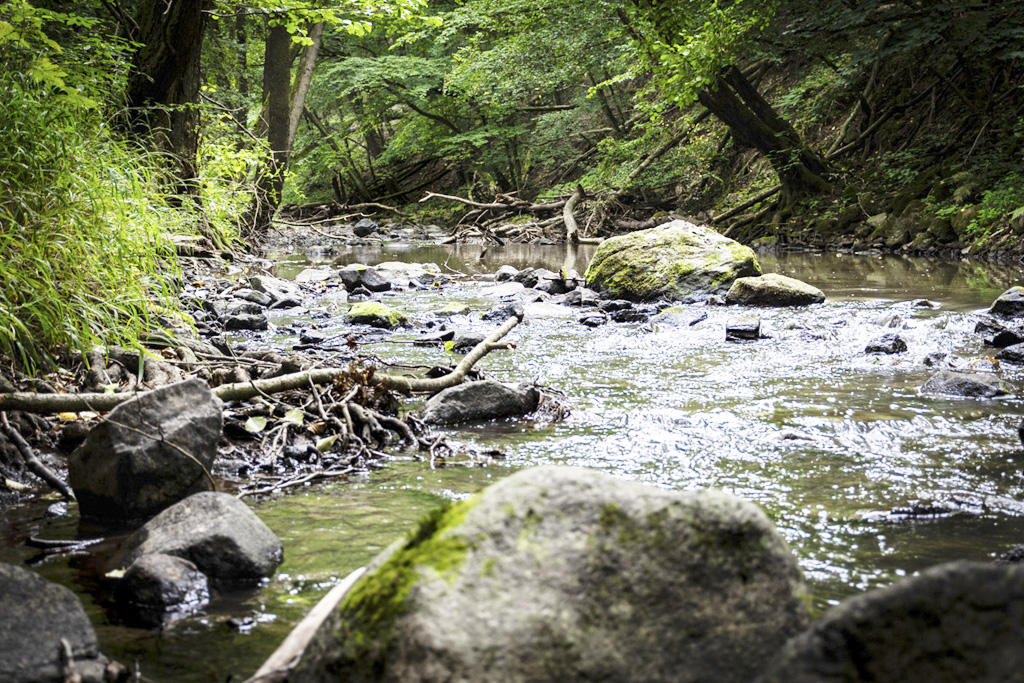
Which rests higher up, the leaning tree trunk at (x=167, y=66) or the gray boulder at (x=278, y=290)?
the leaning tree trunk at (x=167, y=66)

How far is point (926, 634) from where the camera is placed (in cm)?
130

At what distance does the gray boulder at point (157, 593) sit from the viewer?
224cm

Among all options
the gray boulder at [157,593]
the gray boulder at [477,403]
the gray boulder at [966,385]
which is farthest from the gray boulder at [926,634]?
the gray boulder at [966,385]

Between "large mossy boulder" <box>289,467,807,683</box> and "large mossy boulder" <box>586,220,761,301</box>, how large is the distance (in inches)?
316

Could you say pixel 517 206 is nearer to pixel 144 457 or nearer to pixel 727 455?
pixel 727 455

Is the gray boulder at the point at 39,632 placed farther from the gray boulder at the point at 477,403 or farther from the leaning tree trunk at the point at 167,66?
the leaning tree trunk at the point at 167,66

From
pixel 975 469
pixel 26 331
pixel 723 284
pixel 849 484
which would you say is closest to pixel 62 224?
pixel 26 331

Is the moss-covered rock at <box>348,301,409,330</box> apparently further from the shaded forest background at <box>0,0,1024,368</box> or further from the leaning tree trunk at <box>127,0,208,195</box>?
the leaning tree trunk at <box>127,0,208,195</box>

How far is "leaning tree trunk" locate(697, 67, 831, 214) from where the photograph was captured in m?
15.5

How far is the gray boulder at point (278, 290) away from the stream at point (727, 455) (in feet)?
3.87

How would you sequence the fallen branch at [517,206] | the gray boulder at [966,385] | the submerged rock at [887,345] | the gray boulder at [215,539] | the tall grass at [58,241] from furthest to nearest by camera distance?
the fallen branch at [517,206] → the submerged rock at [887,345] → the gray boulder at [966,385] → the tall grass at [58,241] → the gray boulder at [215,539]

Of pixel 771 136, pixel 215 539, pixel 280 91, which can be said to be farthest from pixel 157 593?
pixel 771 136

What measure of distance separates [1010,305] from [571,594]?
7.11 meters

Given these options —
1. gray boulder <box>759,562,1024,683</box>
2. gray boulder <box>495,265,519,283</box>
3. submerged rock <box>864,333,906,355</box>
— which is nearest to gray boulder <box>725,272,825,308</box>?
submerged rock <box>864,333,906,355</box>
